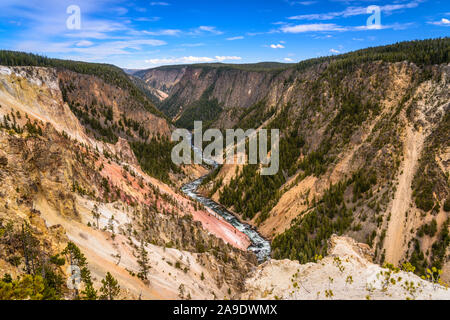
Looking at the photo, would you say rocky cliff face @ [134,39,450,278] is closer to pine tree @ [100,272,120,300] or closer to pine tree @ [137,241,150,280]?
pine tree @ [137,241,150,280]

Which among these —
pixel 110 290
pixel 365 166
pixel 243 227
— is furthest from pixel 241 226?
pixel 110 290

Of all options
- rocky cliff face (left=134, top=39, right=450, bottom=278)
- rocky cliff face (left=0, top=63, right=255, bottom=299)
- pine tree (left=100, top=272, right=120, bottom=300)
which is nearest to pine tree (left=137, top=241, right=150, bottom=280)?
rocky cliff face (left=0, top=63, right=255, bottom=299)

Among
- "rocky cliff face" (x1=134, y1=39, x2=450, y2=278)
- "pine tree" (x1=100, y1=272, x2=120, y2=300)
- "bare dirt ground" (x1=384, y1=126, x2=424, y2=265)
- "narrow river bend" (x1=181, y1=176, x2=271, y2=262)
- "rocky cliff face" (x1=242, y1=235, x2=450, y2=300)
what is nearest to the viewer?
"rocky cliff face" (x1=242, y1=235, x2=450, y2=300)

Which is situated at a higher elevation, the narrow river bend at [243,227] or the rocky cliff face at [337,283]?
the rocky cliff face at [337,283]

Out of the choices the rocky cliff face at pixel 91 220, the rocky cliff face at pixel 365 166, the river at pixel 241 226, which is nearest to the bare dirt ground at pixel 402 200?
the rocky cliff face at pixel 365 166

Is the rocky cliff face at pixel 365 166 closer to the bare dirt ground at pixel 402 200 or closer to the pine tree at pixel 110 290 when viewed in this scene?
the bare dirt ground at pixel 402 200

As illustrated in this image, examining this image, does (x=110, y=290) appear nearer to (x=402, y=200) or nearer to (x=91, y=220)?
(x=91, y=220)

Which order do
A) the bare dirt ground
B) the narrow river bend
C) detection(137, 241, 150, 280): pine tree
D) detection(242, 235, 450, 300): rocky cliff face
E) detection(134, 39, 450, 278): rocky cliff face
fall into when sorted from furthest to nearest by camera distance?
the narrow river bend, detection(134, 39, 450, 278): rocky cliff face, the bare dirt ground, detection(137, 241, 150, 280): pine tree, detection(242, 235, 450, 300): rocky cliff face

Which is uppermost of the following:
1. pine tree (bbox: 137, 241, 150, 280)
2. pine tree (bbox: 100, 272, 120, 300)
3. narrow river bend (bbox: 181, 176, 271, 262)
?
pine tree (bbox: 100, 272, 120, 300)

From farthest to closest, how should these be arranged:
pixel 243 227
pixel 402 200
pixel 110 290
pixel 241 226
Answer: pixel 241 226 < pixel 243 227 < pixel 402 200 < pixel 110 290

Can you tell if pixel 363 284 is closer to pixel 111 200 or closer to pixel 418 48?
pixel 111 200

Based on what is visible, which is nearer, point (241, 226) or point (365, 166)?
point (365, 166)
